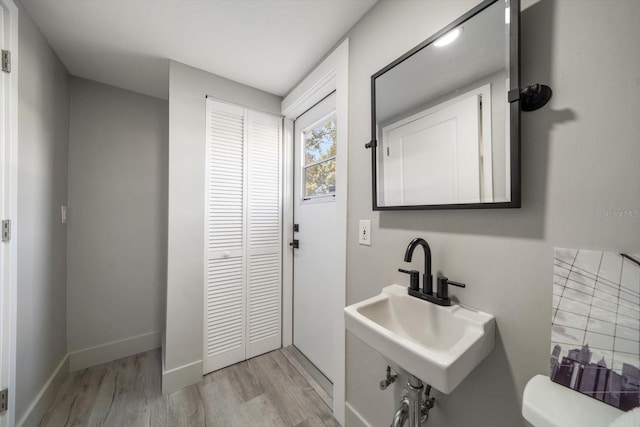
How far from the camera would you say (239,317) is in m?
1.92

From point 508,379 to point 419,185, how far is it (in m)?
0.73

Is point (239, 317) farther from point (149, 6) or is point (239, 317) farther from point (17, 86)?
point (149, 6)

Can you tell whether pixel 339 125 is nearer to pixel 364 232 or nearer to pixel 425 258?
pixel 364 232

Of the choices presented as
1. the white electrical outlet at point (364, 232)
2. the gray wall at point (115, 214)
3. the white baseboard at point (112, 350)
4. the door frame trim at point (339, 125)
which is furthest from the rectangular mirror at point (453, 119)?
the white baseboard at point (112, 350)

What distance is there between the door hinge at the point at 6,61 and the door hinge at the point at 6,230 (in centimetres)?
73

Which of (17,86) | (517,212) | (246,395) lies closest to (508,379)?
(517,212)

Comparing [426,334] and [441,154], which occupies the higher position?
[441,154]

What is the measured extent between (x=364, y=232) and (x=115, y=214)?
7.13ft

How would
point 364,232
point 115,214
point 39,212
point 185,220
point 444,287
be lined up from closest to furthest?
point 444,287 < point 364,232 < point 39,212 < point 185,220 < point 115,214

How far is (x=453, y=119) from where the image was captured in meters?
0.88

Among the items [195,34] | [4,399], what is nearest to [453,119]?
[195,34]

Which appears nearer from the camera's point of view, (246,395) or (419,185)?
(419,185)

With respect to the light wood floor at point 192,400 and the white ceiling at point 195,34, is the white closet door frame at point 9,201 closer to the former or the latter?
the white ceiling at point 195,34

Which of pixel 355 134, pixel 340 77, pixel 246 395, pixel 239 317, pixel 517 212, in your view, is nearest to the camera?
pixel 517 212
